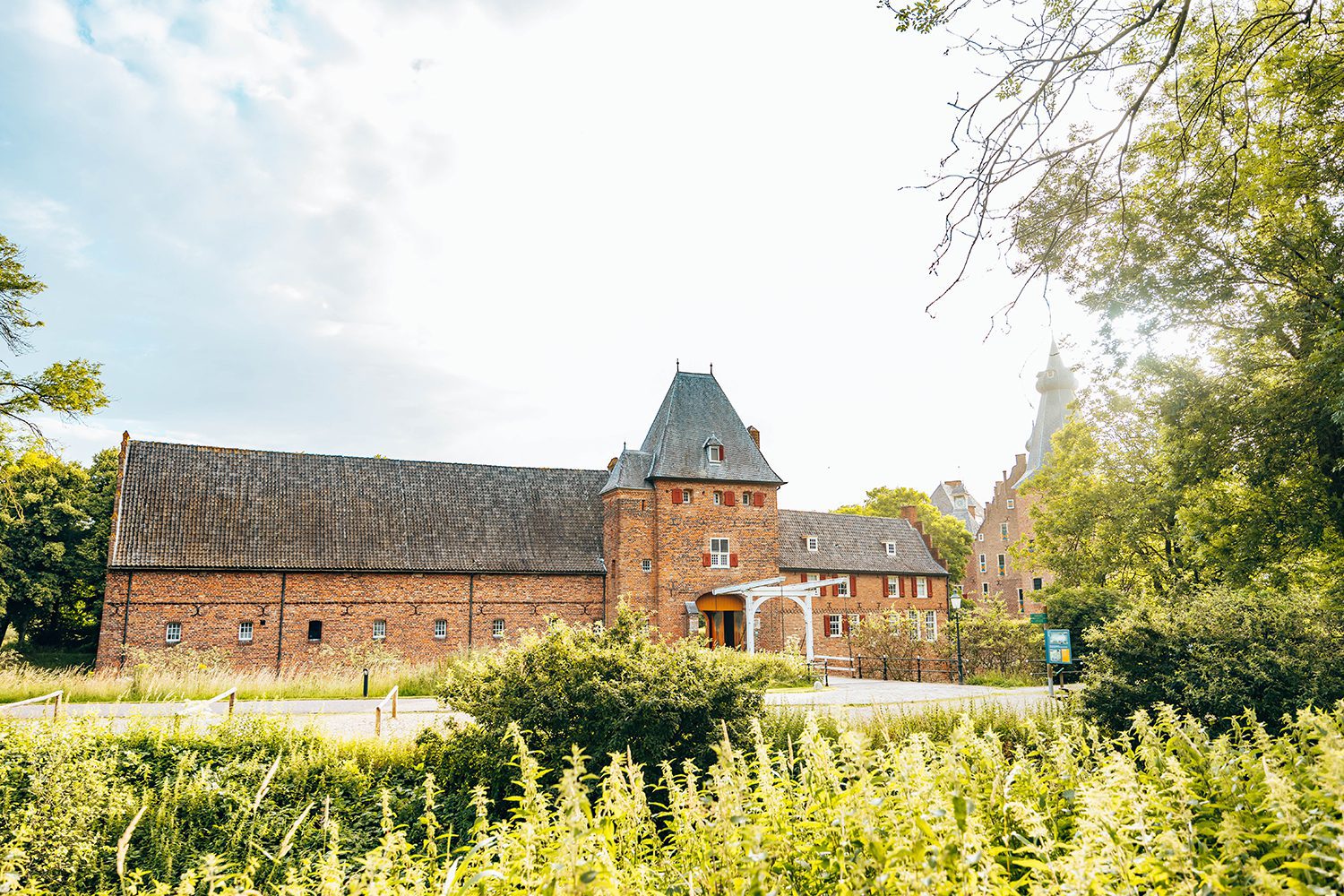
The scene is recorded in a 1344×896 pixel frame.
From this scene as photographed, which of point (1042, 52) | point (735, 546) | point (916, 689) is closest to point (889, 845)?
point (1042, 52)

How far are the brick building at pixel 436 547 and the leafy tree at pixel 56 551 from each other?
35.8 ft

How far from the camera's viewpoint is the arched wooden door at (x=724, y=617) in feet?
109

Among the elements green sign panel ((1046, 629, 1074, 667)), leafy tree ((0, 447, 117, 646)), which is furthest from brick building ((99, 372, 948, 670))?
green sign panel ((1046, 629, 1074, 667))

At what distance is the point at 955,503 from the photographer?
81.8m

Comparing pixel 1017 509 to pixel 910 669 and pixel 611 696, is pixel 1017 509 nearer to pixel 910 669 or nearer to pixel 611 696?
pixel 910 669

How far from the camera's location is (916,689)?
22500 mm

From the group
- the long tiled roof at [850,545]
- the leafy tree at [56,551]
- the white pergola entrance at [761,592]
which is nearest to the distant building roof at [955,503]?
the long tiled roof at [850,545]

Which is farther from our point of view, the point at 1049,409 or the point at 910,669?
the point at 1049,409

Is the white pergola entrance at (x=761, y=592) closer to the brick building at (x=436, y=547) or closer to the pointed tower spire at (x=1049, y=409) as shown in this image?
the brick building at (x=436, y=547)

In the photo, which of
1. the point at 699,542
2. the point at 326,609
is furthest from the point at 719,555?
the point at 326,609

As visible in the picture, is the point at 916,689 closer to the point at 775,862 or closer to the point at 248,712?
the point at 248,712

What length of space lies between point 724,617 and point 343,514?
15964mm

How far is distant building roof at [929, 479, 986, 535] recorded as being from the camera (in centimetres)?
7994

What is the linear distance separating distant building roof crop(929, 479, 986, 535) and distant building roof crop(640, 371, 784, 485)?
157 ft
